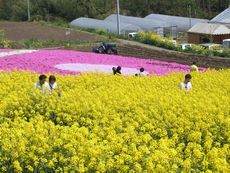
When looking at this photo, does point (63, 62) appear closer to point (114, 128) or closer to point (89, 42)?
point (89, 42)

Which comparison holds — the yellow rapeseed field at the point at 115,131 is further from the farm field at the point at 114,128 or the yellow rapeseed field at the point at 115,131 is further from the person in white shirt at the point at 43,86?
the person in white shirt at the point at 43,86

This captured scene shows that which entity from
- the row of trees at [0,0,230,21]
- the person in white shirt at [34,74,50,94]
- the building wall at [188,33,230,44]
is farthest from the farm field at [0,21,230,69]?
the row of trees at [0,0,230,21]

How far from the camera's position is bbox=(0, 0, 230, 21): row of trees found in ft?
283

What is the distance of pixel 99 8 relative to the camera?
3514 inches

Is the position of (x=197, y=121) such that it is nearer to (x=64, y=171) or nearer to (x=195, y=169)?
(x=195, y=169)

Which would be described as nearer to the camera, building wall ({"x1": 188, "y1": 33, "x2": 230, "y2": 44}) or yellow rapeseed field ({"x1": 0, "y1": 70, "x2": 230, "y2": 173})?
yellow rapeseed field ({"x1": 0, "y1": 70, "x2": 230, "y2": 173})

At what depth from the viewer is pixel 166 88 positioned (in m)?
19.8

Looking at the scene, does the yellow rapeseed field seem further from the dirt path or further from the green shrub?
the green shrub

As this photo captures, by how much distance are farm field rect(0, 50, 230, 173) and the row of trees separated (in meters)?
A: 65.9

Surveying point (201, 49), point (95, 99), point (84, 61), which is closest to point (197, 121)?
point (95, 99)


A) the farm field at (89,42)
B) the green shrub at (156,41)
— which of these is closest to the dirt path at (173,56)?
the farm field at (89,42)

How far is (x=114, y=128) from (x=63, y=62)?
19.6 meters

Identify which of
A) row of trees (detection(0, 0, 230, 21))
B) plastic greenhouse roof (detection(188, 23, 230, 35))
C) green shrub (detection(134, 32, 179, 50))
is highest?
row of trees (detection(0, 0, 230, 21))

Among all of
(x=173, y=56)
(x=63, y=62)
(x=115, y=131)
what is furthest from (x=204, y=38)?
(x=115, y=131)
